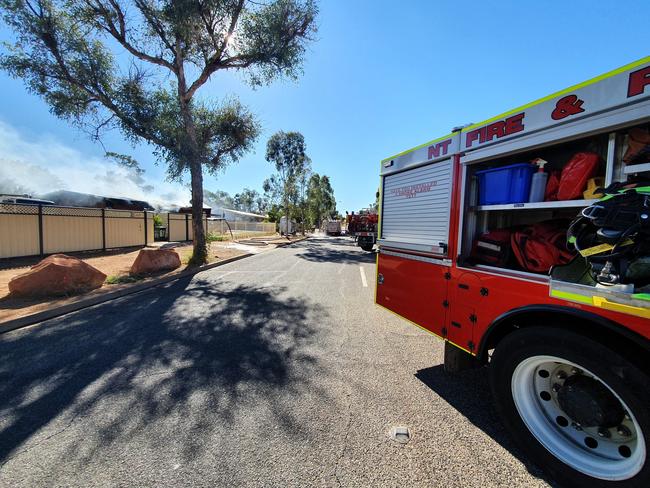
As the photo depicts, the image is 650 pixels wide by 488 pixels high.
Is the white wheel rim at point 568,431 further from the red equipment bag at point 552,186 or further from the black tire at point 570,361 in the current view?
the red equipment bag at point 552,186

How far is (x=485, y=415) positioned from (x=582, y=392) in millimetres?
956

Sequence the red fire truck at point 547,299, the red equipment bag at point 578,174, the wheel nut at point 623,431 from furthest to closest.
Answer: the red equipment bag at point 578,174, the wheel nut at point 623,431, the red fire truck at point 547,299

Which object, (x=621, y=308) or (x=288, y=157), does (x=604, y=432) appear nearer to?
(x=621, y=308)

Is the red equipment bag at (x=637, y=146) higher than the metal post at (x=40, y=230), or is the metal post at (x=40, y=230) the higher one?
the red equipment bag at (x=637, y=146)

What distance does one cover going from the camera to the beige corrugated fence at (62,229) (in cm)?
1026

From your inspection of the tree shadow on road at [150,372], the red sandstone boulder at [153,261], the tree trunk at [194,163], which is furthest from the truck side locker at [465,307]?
the tree trunk at [194,163]

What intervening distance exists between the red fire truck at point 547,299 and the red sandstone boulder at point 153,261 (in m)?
8.64

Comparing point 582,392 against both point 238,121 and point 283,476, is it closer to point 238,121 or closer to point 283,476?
point 283,476

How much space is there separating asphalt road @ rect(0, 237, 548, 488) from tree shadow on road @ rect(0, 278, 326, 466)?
17 mm

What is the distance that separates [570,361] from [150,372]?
388 cm

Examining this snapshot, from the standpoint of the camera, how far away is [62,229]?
11.9 meters

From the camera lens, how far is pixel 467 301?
110 inches

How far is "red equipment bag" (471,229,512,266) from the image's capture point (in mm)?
2711

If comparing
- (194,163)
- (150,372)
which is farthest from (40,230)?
(150,372)
